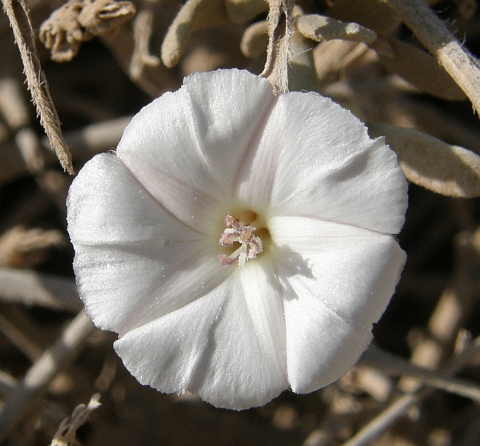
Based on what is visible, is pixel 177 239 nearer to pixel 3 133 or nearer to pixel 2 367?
pixel 3 133

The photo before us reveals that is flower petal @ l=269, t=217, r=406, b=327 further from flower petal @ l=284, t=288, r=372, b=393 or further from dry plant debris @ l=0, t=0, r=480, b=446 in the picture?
dry plant debris @ l=0, t=0, r=480, b=446

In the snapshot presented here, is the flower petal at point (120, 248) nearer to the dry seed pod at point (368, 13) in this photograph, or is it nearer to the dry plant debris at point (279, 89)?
the dry plant debris at point (279, 89)

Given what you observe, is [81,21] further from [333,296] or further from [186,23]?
[333,296]

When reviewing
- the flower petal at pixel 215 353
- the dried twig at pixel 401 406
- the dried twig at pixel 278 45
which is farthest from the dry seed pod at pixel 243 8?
the dried twig at pixel 401 406

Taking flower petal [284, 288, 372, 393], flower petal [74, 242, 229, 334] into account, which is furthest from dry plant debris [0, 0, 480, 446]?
flower petal [284, 288, 372, 393]

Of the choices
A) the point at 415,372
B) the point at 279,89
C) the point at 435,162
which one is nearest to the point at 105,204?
the point at 279,89

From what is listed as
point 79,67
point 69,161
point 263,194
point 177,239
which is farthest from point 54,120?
point 79,67
